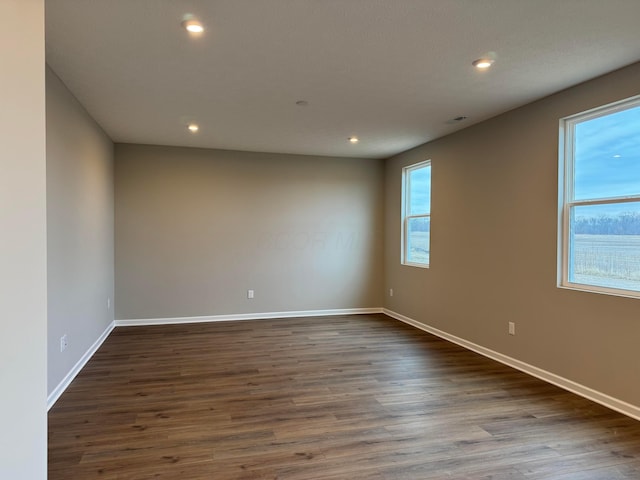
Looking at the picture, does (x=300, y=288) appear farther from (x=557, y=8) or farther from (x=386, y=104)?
(x=557, y=8)

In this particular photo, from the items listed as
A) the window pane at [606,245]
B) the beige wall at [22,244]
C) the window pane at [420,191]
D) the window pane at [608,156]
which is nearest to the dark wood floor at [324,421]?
the beige wall at [22,244]

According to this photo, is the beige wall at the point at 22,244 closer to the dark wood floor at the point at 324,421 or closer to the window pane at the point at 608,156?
the dark wood floor at the point at 324,421

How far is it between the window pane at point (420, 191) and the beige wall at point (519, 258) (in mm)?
250

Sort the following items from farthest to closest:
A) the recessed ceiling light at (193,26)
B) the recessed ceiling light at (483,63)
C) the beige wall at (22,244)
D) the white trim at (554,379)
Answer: the white trim at (554,379) → the recessed ceiling light at (483,63) → the recessed ceiling light at (193,26) → the beige wall at (22,244)

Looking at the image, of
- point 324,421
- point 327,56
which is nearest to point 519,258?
point 324,421

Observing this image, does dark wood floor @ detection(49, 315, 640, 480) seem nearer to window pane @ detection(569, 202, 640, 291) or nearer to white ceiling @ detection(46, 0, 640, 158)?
window pane @ detection(569, 202, 640, 291)

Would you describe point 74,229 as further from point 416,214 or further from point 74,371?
point 416,214

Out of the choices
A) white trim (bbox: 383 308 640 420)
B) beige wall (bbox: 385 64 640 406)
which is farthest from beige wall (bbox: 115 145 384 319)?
white trim (bbox: 383 308 640 420)

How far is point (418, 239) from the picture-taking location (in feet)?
18.7

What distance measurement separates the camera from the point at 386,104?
377 cm

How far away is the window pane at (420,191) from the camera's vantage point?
18.0 ft

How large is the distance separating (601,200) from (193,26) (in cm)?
316

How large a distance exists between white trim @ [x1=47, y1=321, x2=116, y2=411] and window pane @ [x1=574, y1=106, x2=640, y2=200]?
4386 mm

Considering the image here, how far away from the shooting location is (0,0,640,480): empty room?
215 cm
